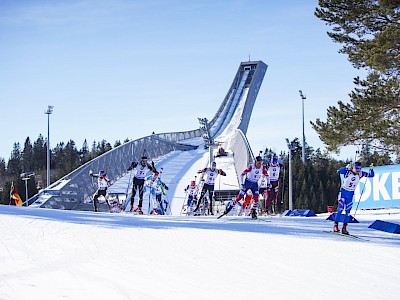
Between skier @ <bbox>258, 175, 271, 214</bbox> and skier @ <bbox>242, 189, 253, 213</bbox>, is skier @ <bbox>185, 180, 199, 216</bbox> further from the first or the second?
skier @ <bbox>242, 189, 253, 213</bbox>

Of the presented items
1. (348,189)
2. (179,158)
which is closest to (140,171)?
(348,189)

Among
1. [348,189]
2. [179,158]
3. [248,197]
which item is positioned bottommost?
[248,197]

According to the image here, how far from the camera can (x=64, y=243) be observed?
37.2 ft

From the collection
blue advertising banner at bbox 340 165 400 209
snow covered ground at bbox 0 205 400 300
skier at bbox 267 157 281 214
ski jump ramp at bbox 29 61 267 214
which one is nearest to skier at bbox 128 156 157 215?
skier at bbox 267 157 281 214

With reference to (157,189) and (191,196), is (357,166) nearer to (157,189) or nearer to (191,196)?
(157,189)

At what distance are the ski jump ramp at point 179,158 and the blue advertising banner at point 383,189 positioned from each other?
9.20m

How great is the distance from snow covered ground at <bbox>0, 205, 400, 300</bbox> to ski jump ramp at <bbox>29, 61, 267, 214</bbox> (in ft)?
57.9

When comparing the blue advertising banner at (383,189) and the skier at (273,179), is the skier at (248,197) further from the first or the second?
the blue advertising banner at (383,189)

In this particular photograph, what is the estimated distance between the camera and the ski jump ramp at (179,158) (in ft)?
124

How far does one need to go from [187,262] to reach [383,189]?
20.1m

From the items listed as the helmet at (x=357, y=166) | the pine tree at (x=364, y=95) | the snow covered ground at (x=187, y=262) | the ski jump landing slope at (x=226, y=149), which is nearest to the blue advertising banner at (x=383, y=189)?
the pine tree at (x=364, y=95)

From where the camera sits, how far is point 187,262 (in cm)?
949

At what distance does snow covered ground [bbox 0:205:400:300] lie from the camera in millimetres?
7375

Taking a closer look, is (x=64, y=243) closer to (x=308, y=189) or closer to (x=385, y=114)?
(x=385, y=114)
